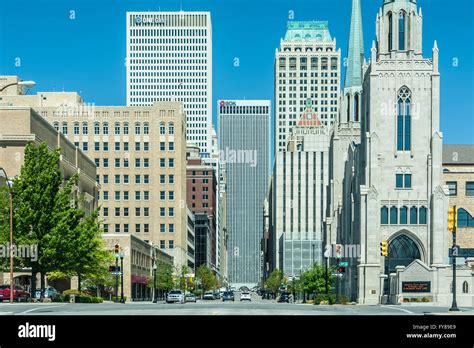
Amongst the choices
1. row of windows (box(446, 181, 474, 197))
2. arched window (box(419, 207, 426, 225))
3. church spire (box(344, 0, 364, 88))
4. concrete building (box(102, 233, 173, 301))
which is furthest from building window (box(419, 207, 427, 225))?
church spire (box(344, 0, 364, 88))

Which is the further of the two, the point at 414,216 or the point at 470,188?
the point at 470,188

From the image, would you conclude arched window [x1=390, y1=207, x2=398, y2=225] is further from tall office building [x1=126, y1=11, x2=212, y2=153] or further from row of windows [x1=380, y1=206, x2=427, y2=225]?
tall office building [x1=126, y1=11, x2=212, y2=153]

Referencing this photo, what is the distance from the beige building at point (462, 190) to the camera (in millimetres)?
117688

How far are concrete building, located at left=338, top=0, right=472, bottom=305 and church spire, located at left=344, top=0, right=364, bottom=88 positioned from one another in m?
46.3

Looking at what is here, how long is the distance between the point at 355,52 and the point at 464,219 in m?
52.6

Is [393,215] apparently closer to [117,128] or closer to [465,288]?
[465,288]

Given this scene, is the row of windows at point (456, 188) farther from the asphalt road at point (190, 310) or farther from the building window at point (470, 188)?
the asphalt road at point (190, 310)

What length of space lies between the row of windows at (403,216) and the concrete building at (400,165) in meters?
0.13

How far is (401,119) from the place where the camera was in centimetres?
10775

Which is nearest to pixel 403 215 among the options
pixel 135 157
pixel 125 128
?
pixel 135 157

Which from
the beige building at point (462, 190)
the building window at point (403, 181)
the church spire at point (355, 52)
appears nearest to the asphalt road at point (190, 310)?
the building window at point (403, 181)

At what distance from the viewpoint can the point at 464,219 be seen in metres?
118

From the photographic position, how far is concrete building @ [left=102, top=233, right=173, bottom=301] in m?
107
